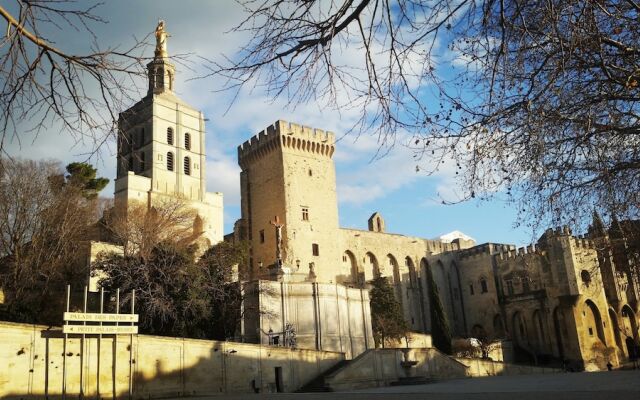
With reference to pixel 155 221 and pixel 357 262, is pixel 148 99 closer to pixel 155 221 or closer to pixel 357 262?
pixel 155 221

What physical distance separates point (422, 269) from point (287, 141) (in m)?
17.5

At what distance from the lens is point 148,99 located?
4662 centimetres

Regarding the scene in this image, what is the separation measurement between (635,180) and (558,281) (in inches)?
1444

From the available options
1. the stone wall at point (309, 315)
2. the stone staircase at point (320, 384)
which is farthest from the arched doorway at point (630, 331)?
the stone staircase at point (320, 384)

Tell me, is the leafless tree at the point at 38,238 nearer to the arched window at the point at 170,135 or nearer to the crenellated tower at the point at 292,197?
the crenellated tower at the point at 292,197

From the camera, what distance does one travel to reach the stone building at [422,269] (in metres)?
41.9

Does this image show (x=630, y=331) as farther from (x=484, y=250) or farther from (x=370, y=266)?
(x=370, y=266)

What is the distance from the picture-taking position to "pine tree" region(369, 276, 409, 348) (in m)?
36.9

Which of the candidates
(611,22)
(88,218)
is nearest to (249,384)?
(88,218)

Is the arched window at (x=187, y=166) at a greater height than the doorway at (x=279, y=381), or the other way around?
the arched window at (x=187, y=166)

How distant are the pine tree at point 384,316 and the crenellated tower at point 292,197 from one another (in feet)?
12.7

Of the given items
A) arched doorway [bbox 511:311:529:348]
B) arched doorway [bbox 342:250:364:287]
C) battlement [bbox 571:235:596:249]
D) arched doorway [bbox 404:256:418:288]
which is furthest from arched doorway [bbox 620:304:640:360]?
battlement [bbox 571:235:596:249]

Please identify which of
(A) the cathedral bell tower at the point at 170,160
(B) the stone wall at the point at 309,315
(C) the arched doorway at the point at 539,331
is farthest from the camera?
(C) the arched doorway at the point at 539,331

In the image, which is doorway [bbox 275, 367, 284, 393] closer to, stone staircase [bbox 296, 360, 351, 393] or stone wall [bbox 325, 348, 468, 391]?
stone staircase [bbox 296, 360, 351, 393]
